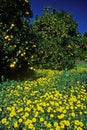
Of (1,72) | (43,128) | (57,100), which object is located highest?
(1,72)

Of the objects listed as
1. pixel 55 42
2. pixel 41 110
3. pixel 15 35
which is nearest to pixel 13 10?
pixel 15 35

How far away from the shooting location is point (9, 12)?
11.3 metres

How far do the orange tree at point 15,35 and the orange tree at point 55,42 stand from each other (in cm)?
602

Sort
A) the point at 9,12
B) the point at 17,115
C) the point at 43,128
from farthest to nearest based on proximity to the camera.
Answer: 1. the point at 9,12
2. the point at 17,115
3. the point at 43,128

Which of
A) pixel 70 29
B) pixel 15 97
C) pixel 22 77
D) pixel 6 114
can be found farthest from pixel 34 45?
pixel 70 29

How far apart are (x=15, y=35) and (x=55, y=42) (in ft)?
26.6

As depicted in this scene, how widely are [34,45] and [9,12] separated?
1.64m

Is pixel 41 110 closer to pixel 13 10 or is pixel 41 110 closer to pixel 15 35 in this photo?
pixel 15 35

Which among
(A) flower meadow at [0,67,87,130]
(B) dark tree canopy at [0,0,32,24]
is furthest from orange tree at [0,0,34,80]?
(A) flower meadow at [0,67,87,130]

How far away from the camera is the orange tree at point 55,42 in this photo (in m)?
18.8

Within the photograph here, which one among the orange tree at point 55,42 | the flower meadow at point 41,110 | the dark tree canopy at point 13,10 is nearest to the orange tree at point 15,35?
the dark tree canopy at point 13,10

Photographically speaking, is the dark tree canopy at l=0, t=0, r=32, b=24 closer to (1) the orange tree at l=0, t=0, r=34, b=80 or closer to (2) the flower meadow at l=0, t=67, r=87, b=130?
(1) the orange tree at l=0, t=0, r=34, b=80

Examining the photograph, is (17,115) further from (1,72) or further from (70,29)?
A: (70,29)

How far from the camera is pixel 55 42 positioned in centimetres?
1908
